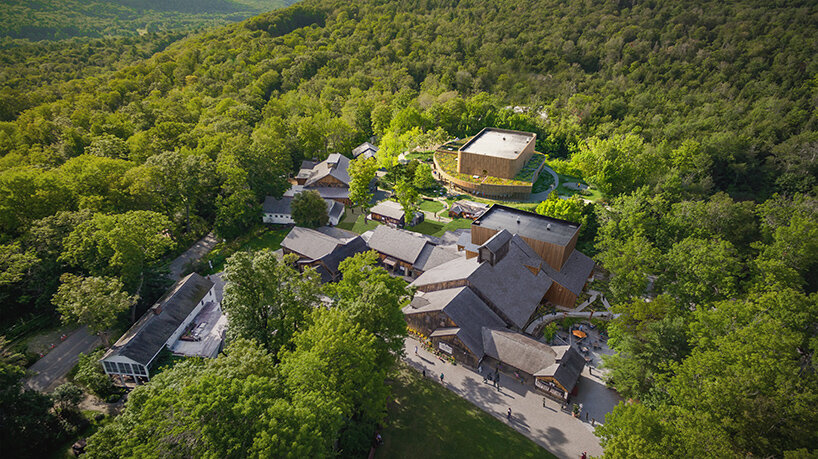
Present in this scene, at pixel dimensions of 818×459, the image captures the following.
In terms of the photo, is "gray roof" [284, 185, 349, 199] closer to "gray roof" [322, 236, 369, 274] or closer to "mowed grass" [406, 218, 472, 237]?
"mowed grass" [406, 218, 472, 237]

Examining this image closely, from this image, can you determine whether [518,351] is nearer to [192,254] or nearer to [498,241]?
[498,241]

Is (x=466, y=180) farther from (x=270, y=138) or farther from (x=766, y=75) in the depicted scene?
(x=766, y=75)

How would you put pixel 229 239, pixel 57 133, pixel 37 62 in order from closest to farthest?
pixel 229 239, pixel 57 133, pixel 37 62

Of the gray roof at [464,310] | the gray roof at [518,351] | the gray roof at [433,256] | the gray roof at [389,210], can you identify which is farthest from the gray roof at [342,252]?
the gray roof at [518,351]

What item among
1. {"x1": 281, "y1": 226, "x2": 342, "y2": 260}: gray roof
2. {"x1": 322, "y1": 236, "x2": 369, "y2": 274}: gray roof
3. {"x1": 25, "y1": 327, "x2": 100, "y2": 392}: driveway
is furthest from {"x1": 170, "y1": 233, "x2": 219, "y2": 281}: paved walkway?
{"x1": 322, "y1": 236, "x2": 369, "y2": 274}: gray roof

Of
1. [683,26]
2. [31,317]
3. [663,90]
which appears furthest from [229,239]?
[683,26]
